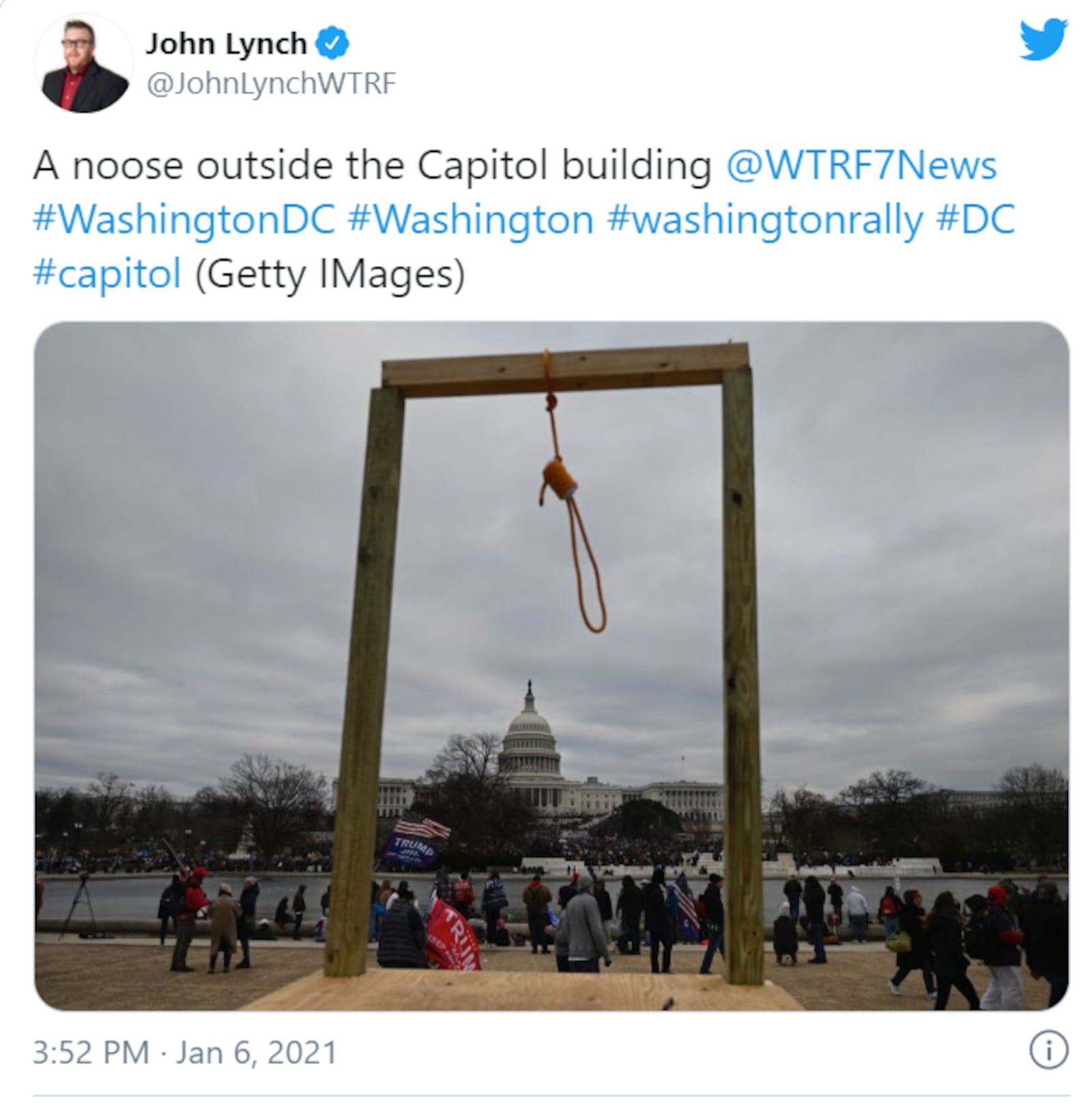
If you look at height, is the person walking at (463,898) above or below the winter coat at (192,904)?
below

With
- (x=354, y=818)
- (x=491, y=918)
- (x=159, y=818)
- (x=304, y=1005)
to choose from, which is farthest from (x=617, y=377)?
(x=159, y=818)

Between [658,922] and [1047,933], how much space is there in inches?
252

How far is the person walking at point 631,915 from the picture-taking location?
17781mm

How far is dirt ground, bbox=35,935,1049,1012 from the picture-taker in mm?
12328

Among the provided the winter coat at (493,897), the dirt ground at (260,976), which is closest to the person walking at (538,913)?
the dirt ground at (260,976)

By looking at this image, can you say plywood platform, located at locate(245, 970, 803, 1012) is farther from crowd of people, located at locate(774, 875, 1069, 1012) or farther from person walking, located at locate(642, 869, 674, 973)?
person walking, located at locate(642, 869, 674, 973)

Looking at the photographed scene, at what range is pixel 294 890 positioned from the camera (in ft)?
144

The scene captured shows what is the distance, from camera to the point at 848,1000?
41.7 ft

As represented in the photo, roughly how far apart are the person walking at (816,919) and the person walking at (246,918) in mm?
9490

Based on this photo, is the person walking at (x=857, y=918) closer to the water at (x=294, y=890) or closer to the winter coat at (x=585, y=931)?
the water at (x=294, y=890)

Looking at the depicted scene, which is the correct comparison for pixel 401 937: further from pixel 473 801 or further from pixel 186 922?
pixel 473 801
